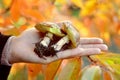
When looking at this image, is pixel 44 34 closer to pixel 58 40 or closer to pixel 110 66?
pixel 58 40

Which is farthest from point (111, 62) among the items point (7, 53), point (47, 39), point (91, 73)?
point (7, 53)

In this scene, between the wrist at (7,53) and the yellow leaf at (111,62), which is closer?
the yellow leaf at (111,62)

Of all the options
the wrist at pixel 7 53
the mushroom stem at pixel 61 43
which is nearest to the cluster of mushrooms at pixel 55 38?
the mushroom stem at pixel 61 43

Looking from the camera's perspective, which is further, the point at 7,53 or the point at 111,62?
the point at 7,53

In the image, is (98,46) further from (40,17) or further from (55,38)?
(40,17)

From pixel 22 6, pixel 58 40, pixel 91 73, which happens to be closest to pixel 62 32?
pixel 58 40

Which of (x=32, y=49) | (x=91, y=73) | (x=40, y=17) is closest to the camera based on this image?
(x=91, y=73)

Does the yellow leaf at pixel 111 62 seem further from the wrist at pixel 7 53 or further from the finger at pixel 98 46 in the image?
the wrist at pixel 7 53
